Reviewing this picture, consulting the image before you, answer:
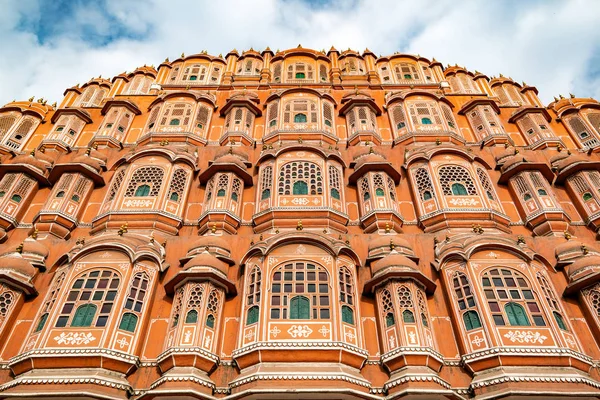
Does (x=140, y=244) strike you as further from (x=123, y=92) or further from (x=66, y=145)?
(x=123, y=92)

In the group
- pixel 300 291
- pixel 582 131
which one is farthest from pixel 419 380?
pixel 582 131

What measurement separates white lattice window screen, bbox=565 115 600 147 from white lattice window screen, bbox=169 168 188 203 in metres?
18.5

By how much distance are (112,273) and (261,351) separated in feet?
17.6

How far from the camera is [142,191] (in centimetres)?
1950

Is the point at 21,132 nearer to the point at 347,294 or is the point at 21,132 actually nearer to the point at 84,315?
the point at 84,315

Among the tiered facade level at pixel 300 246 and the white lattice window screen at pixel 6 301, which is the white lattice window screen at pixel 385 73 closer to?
the tiered facade level at pixel 300 246

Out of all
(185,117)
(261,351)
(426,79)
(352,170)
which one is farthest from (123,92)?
(261,351)

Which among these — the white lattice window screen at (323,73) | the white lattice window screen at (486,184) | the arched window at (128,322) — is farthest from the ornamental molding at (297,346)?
the white lattice window screen at (323,73)

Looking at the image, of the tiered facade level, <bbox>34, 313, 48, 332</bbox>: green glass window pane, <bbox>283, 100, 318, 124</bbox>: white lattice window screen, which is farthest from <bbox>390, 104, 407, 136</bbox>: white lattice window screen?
<bbox>34, 313, 48, 332</bbox>: green glass window pane

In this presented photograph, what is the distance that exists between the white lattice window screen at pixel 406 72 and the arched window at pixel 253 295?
57.7ft

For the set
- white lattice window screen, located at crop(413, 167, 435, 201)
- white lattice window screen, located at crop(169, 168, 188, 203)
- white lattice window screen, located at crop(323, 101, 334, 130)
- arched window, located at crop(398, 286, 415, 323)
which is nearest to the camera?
arched window, located at crop(398, 286, 415, 323)

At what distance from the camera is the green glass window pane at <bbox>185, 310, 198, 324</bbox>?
14.1 meters

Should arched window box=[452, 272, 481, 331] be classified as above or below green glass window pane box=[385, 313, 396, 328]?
above

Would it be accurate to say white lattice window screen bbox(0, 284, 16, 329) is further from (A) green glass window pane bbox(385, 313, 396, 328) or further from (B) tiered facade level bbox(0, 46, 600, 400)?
(A) green glass window pane bbox(385, 313, 396, 328)
